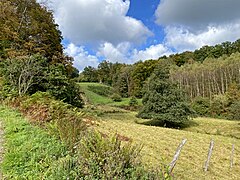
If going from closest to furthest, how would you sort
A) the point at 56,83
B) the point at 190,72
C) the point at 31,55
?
1. the point at 56,83
2. the point at 31,55
3. the point at 190,72

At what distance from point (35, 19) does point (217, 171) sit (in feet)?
59.8

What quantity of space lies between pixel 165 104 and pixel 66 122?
19575mm

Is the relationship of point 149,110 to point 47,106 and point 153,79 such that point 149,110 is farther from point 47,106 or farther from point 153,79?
point 47,106

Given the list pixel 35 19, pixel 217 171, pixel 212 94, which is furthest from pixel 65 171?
pixel 212 94

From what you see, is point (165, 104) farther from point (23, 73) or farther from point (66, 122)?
point (66, 122)

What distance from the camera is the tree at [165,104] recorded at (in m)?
25.7

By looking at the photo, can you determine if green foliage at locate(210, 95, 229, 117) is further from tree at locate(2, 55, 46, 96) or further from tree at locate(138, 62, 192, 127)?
tree at locate(2, 55, 46, 96)

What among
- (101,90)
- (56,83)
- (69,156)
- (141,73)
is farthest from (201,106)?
(69,156)

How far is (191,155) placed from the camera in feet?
38.3

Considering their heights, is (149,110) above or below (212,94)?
below

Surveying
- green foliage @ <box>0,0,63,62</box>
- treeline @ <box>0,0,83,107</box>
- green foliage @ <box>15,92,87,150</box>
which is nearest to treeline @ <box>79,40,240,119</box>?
treeline @ <box>0,0,83,107</box>

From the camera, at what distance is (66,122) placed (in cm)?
791

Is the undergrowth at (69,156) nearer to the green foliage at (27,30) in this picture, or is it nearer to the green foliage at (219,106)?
the green foliage at (27,30)

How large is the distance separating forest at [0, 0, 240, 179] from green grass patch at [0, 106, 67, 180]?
21 mm
